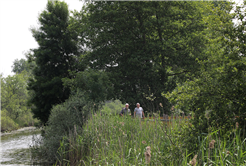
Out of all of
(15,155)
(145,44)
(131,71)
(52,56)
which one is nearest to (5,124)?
(52,56)

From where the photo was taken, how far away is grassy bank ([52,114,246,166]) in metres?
4.44

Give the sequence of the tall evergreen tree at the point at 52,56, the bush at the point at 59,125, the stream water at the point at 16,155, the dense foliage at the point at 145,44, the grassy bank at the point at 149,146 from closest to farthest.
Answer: the grassy bank at the point at 149,146 < the bush at the point at 59,125 < the stream water at the point at 16,155 < the dense foliage at the point at 145,44 < the tall evergreen tree at the point at 52,56

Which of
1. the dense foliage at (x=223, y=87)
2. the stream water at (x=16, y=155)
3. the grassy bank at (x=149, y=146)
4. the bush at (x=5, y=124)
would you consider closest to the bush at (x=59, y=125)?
the stream water at (x=16, y=155)

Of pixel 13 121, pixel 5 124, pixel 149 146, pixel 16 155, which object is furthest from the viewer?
pixel 13 121

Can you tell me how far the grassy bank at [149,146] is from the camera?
4.44 m

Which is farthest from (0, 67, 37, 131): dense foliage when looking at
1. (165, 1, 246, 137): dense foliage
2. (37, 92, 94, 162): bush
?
(165, 1, 246, 137): dense foliage

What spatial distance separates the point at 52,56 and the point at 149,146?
860 inches

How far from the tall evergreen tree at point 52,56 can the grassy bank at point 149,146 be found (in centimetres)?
1588

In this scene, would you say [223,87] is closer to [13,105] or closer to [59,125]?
[59,125]

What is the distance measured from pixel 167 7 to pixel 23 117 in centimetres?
3738

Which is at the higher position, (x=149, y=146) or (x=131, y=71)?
(x=131, y=71)

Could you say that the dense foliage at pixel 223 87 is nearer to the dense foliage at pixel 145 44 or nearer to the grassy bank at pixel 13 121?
the dense foliage at pixel 145 44

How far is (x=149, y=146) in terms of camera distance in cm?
494

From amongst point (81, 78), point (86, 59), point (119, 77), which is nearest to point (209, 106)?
point (81, 78)
